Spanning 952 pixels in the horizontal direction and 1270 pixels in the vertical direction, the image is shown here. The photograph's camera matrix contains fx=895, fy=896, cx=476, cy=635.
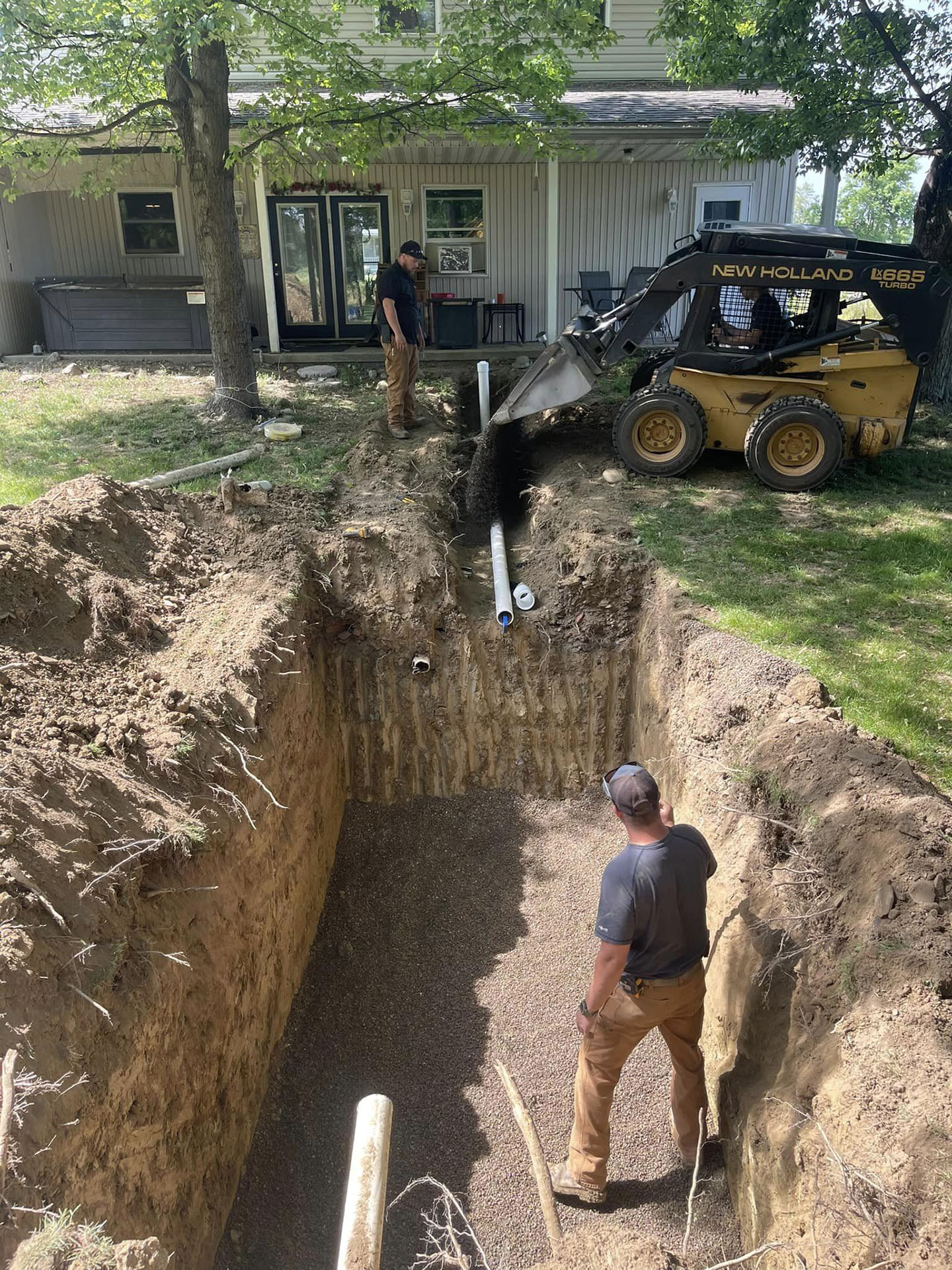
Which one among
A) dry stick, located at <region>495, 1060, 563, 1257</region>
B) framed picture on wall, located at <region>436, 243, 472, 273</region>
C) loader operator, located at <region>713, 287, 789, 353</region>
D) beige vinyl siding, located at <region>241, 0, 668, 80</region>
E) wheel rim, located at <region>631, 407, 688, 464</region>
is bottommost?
dry stick, located at <region>495, 1060, 563, 1257</region>

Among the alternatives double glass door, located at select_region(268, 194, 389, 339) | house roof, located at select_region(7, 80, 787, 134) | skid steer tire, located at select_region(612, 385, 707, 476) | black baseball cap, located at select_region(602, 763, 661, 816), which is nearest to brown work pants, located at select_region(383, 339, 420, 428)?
skid steer tire, located at select_region(612, 385, 707, 476)

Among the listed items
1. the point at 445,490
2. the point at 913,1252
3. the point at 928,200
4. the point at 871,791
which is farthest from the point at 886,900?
the point at 928,200

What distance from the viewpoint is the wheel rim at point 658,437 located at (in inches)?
358

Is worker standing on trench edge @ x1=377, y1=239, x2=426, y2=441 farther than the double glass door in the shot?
No

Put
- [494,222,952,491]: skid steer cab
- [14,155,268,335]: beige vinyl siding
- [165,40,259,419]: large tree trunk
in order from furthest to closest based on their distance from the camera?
1. [14,155,268,335]: beige vinyl siding
2. [165,40,259,419]: large tree trunk
3. [494,222,952,491]: skid steer cab

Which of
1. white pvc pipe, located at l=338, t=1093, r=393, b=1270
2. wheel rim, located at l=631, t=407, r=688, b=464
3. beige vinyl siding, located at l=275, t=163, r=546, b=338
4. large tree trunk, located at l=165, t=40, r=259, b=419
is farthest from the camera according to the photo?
beige vinyl siding, located at l=275, t=163, r=546, b=338

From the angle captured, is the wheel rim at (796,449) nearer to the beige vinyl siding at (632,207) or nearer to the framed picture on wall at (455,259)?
the beige vinyl siding at (632,207)

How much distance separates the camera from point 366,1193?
2.43m

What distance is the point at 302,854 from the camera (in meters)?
6.05

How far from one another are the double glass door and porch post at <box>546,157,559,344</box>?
3679 millimetres

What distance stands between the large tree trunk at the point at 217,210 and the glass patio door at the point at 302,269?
4670 millimetres

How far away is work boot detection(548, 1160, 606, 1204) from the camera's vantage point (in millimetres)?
4445

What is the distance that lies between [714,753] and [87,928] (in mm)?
3550

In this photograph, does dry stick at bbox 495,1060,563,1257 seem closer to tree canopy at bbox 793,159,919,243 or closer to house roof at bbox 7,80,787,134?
house roof at bbox 7,80,787,134
